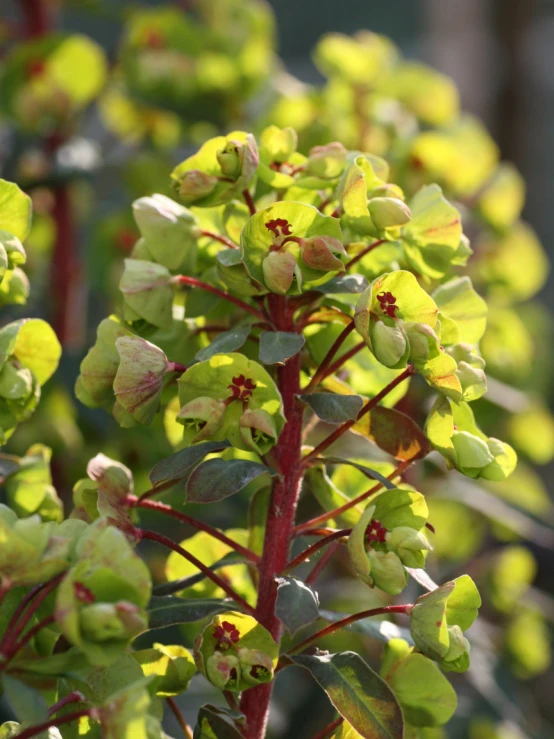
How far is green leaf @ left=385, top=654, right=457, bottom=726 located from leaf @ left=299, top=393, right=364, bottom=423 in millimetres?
193

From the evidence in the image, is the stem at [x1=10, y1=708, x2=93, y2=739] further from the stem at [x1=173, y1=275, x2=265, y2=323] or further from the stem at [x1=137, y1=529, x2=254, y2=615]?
the stem at [x1=173, y1=275, x2=265, y2=323]

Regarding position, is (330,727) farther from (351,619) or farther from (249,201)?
(249,201)

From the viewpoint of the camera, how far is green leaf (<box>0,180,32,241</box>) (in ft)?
2.02

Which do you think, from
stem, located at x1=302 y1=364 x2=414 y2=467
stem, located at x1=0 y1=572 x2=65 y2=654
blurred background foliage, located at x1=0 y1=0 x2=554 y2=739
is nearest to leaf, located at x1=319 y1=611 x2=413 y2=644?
stem, located at x1=302 y1=364 x2=414 y2=467

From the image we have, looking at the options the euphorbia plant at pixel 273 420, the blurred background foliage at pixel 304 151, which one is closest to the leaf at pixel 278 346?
the euphorbia plant at pixel 273 420

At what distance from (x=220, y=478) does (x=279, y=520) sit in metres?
0.06

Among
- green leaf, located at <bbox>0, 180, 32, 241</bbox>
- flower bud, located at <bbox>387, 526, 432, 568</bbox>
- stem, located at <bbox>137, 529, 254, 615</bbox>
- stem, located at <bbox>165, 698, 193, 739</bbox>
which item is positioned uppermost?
green leaf, located at <bbox>0, 180, 32, 241</bbox>

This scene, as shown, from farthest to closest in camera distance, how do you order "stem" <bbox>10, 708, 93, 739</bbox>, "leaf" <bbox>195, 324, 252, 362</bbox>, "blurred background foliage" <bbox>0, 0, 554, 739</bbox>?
"blurred background foliage" <bbox>0, 0, 554, 739</bbox> → "leaf" <bbox>195, 324, 252, 362</bbox> → "stem" <bbox>10, 708, 93, 739</bbox>

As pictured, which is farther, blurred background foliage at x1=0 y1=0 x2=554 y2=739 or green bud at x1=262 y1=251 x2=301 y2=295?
blurred background foliage at x1=0 y1=0 x2=554 y2=739

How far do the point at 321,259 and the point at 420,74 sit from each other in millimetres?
741

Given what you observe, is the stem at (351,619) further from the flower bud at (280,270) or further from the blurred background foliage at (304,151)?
the blurred background foliage at (304,151)

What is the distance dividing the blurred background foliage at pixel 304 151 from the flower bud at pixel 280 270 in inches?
17.5

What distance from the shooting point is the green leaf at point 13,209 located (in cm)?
62

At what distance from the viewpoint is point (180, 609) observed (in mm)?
629
